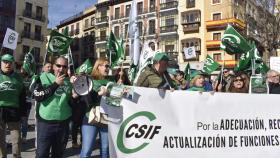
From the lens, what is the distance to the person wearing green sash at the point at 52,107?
18.2 ft

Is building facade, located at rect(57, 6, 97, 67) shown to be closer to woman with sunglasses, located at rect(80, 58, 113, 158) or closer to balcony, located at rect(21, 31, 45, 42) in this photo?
balcony, located at rect(21, 31, 45, 42)

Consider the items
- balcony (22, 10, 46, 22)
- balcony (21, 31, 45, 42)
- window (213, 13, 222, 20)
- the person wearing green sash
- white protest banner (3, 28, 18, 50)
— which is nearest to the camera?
the person wearing green sash

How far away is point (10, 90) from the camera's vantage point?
6965 mm

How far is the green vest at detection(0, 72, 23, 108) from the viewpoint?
691 cm

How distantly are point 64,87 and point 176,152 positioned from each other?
63.6 inches

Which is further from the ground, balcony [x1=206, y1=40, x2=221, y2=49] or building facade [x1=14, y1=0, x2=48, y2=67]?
building facade [x1=14, y1=0, x2=48, y2=67]

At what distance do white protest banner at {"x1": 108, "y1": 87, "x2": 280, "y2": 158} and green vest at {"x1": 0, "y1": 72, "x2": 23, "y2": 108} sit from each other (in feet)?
7.70

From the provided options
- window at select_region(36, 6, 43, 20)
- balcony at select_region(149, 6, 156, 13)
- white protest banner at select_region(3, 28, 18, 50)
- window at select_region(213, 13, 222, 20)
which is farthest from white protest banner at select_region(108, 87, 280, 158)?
window at select_region(36, 6, 43, 20)

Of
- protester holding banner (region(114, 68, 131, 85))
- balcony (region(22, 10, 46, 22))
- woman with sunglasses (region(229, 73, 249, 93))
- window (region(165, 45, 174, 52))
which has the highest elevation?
balcony (region(22, 10, 46, 22))

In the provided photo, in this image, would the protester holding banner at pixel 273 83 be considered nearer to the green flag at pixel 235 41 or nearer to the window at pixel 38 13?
the green flag at pixel 235 41

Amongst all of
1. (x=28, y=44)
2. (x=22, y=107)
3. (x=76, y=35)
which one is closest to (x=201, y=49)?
(x=28, y=44)

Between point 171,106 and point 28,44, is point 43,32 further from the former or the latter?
point 171,106

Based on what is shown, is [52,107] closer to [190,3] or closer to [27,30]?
[190,3]

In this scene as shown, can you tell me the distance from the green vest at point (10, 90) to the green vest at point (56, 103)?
1315 millimetres
